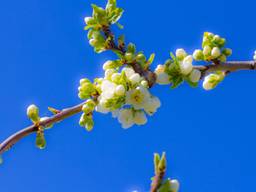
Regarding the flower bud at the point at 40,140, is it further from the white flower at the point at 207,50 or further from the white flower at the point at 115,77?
the white flower at the point at 207,50

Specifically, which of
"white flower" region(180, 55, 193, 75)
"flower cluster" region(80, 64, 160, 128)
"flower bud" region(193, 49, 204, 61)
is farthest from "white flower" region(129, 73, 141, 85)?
"flower bud" region(193, 49, 204, 61)

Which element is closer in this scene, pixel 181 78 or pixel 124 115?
pixel 124 115

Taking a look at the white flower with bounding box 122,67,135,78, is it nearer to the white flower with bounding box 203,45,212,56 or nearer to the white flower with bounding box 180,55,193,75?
the white flower with bounding box 180,55,193,75

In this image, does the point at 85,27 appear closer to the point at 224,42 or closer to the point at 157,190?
the point at 224,42

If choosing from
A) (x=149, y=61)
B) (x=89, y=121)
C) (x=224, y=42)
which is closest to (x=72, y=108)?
(x=89, y=121)

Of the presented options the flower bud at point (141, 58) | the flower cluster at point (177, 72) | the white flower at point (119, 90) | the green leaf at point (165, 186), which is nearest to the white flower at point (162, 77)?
the flower cluster at point (177, 72)

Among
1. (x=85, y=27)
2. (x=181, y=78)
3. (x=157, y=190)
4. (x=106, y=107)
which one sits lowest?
(x=157, y=190)

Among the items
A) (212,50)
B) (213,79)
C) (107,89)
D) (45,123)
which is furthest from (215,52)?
(45,123)
